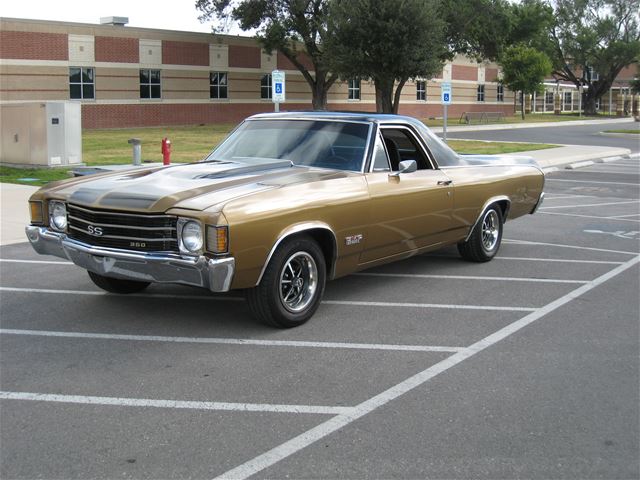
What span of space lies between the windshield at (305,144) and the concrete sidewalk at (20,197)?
405 centimetres

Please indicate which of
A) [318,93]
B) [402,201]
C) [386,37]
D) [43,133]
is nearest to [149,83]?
[318,93]

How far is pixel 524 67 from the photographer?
2296 inches

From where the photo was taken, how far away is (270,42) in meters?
41.1

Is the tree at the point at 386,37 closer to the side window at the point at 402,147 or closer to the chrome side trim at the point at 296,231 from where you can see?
the side window at the point at 402,147

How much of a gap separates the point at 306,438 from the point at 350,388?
775 mm

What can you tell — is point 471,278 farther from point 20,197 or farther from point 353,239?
point 20,197

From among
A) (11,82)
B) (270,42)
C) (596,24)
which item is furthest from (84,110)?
(596,24)

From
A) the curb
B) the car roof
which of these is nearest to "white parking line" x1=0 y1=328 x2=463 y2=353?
the car roof

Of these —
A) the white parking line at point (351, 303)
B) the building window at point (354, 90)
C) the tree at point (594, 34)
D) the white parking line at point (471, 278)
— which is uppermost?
the tree at point (594, 34)

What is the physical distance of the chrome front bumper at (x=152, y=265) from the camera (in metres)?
5.26

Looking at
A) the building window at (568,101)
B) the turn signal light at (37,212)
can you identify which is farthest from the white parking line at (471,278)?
the building window at (568,101)

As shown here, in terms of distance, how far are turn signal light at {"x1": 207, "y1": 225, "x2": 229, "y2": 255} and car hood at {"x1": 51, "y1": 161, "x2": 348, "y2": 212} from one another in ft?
0.66

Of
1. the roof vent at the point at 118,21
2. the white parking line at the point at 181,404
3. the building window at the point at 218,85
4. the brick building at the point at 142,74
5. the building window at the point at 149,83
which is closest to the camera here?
the white parking line at the point at 181,404

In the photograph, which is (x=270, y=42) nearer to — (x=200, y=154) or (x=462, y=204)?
(x=200, y=154)
